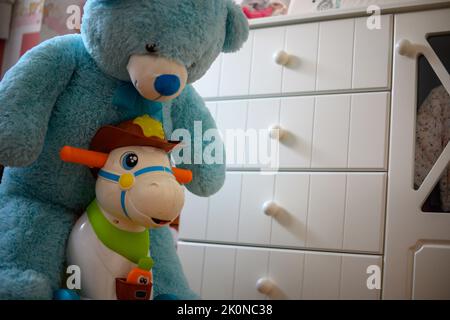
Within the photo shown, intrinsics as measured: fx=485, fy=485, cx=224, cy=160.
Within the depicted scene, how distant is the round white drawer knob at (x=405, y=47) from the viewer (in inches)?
42.3

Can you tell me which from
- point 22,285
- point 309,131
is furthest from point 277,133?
point 22,285

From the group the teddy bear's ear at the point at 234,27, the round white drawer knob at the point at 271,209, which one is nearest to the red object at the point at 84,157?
the teddy bear's ear at the point at 234,27

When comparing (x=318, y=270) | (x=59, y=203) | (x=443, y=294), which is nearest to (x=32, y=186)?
(x=59, y=203)

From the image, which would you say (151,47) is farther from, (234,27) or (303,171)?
(303,171)

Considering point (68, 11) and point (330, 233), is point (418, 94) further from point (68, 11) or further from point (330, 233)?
point (68, 11)

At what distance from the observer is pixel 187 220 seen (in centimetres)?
124

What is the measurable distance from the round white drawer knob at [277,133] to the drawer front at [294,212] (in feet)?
0.29

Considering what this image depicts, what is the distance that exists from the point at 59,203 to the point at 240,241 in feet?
1.68

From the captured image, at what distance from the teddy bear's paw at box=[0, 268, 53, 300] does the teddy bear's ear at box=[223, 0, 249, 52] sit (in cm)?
50

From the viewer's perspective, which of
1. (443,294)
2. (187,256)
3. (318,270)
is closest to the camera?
(443,294)

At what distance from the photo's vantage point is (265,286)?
1.11m

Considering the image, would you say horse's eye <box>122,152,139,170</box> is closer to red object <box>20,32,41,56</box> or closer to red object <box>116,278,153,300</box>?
red object <box>116,278,153,300</box>

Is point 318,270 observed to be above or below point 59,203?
below

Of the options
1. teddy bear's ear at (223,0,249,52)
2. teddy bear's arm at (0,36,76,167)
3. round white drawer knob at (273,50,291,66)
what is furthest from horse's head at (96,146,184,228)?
round white drawer knob at (273,50,291,66)
